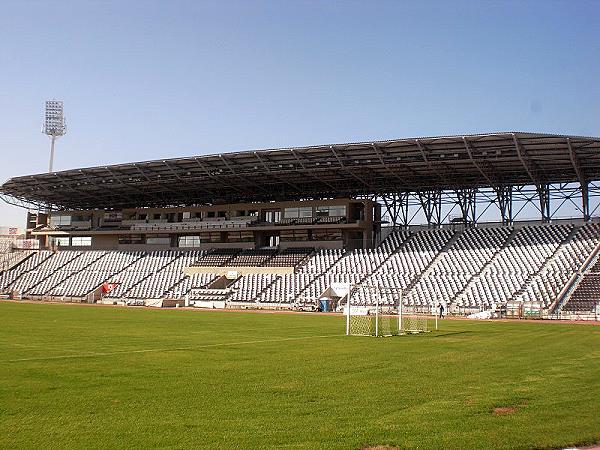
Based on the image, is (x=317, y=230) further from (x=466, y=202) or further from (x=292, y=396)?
(x=292, y=396)

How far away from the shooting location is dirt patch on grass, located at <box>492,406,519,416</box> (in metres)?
9.62

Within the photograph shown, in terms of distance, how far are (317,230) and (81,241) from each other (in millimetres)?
35412

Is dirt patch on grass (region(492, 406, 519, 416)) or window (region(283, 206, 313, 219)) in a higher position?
window (region(283, 206, 313, 219))

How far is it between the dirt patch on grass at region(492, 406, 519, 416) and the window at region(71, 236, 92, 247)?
8103 centimetres

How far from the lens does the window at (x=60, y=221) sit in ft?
278

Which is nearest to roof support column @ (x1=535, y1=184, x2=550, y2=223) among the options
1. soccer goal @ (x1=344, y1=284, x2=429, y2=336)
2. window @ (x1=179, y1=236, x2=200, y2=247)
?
soccer goal @ (x1=344, y1=284, x2=429, y2=336)

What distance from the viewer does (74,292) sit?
6825 centimetres

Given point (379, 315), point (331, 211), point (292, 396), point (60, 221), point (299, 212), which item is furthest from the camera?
point (60, 221)

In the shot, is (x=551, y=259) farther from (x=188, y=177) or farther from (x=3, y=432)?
(x=3, y=432)

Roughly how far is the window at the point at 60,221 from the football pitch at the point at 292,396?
227ft

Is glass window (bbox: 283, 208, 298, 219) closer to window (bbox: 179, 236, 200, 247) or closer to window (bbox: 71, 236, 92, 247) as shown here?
window (bbox: 179, 236, 200, 247)

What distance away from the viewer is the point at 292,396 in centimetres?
1080

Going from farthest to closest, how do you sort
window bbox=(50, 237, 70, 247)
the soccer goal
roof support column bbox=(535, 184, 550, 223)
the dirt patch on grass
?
window bbox=(50, 237, 70, 247) < roof support column bbox=(535, 184, 550, 223) < the soccer goal < the dirt patch on grass

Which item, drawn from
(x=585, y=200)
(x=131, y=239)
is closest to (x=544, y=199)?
(x=585, y=200)
